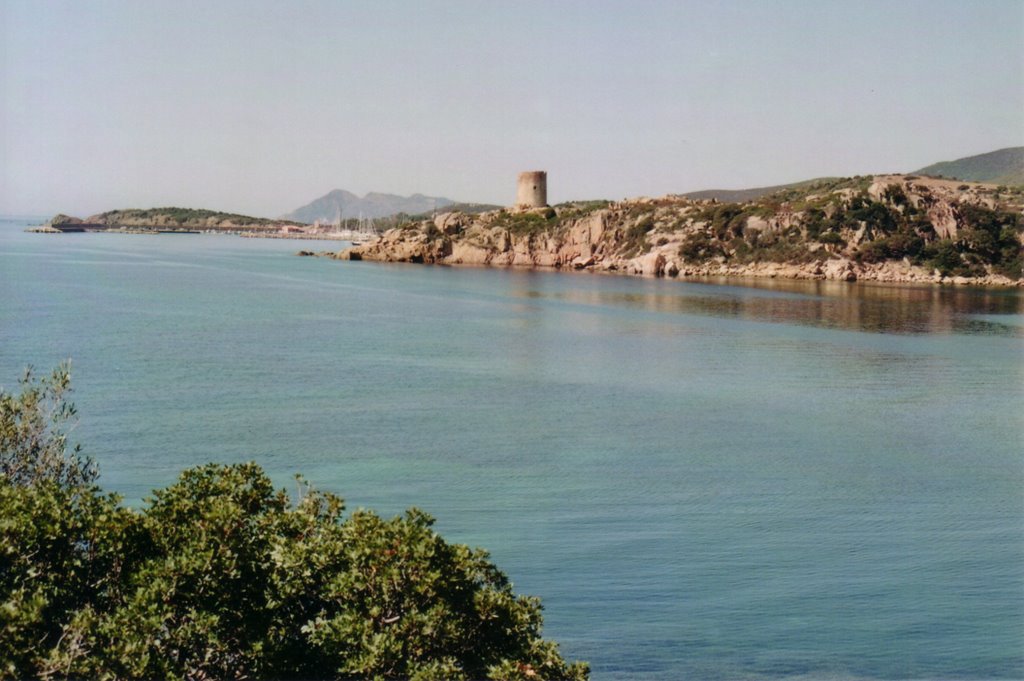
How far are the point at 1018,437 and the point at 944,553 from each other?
425 inches

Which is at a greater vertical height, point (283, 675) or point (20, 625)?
point (20, 625)

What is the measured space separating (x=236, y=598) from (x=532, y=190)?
12171 cm

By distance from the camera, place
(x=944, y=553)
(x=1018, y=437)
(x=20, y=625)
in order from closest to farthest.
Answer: (x=20, y=625), (x=944, y=553), (x=1018, y=437)

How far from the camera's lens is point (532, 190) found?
5084 inches

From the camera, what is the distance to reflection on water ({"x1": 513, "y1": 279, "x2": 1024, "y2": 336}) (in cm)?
5550

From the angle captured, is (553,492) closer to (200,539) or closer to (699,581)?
(699,581)

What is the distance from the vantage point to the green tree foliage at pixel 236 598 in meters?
8.38

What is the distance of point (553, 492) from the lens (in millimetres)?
20500

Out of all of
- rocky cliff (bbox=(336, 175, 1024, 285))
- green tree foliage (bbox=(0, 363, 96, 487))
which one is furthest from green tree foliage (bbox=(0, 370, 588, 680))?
rocky cliff (bbox=(336, 175, 1024, 285))

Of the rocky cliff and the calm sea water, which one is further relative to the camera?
the rocky cliff

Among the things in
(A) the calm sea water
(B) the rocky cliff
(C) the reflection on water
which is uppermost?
(B) the rocky cliff

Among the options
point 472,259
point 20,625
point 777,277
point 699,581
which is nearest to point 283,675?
point 20,625

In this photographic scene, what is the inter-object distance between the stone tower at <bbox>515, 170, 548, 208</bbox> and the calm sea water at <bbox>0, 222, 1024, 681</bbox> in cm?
7484

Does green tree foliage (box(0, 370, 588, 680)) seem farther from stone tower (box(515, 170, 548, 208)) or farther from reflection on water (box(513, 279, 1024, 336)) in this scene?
stone tower (box(515, 170, 548, 208))
